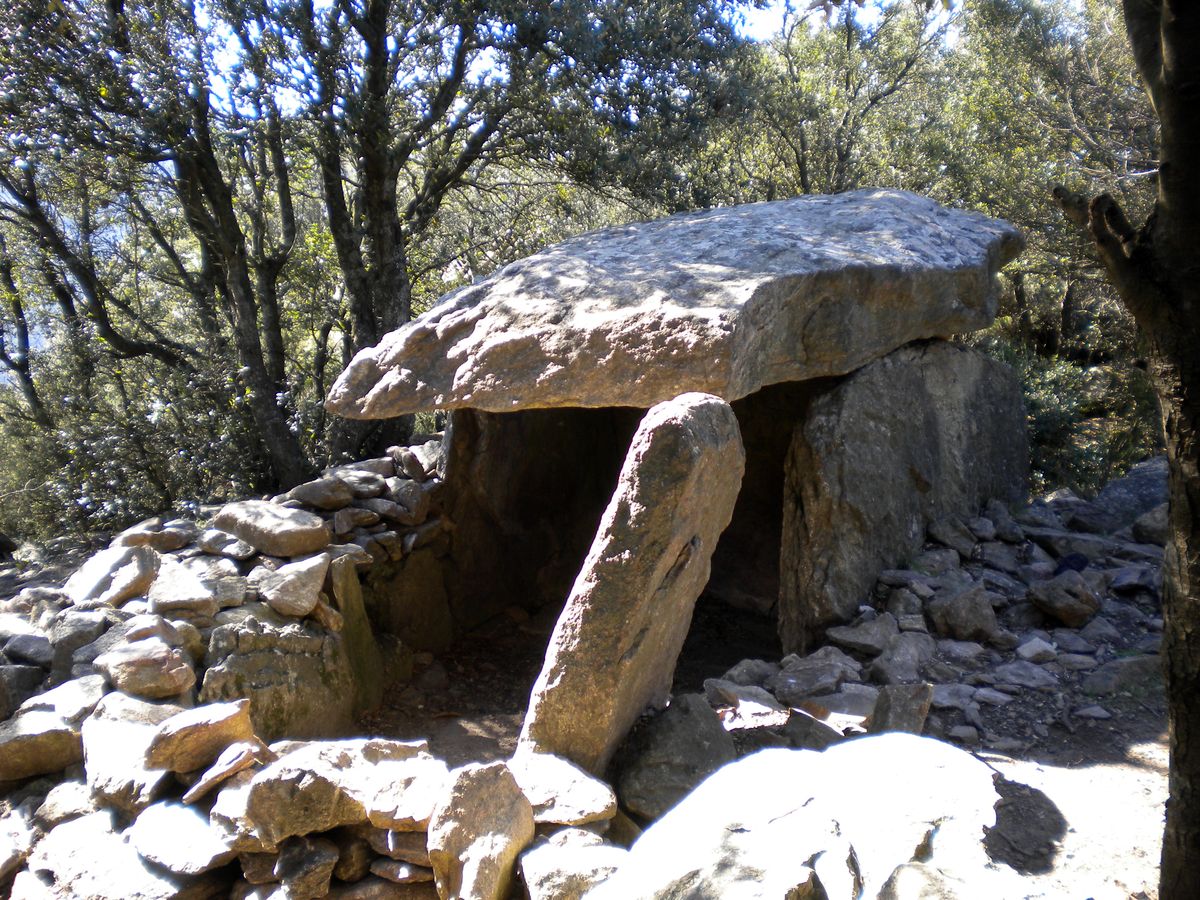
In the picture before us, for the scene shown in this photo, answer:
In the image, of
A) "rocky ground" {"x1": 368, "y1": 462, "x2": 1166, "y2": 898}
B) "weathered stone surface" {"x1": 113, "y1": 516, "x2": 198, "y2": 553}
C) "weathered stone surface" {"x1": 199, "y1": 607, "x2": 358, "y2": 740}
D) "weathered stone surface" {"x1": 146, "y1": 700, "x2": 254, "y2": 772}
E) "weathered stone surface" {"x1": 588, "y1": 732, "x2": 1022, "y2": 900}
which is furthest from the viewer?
"weathered stone surface" {"x1": 113, "y1": 516, "x2": 198, "y2": 553}

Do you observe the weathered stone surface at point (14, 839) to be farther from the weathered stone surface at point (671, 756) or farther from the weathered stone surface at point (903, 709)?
the weathered stone surface at point (903, 709)

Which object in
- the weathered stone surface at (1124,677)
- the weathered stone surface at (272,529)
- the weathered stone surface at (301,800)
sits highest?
the weathered stone surface at (272,529)

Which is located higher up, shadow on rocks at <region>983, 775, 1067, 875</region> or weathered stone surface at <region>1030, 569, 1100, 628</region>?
weathered stone surface at <region>1030, 569, 1100, 628</region>

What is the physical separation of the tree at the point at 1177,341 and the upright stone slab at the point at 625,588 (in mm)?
1177

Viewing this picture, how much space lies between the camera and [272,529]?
453 cm

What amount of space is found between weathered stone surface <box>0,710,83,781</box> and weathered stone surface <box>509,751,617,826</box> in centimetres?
148

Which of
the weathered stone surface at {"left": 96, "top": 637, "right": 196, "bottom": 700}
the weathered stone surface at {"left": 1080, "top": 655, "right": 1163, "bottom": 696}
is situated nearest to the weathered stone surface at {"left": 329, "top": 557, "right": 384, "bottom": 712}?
the weathered stone surface at {"left": 96, "top": 637, "right": 196, "bottom": 700}

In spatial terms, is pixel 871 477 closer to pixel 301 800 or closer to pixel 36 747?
pixel 301 800

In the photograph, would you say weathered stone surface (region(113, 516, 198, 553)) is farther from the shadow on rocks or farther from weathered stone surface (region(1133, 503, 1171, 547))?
weathered stone surface (region(1133, 503, 1171, 547))

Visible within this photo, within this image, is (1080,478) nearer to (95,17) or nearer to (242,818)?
(242,818)

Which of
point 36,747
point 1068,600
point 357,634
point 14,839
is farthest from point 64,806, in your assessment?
point 1068,600

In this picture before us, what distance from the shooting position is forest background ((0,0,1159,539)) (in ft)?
21.3

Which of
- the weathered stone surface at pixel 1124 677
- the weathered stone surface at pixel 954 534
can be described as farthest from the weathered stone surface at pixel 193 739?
the weathered stone surface at pixel 954 534

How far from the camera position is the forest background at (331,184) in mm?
6488
